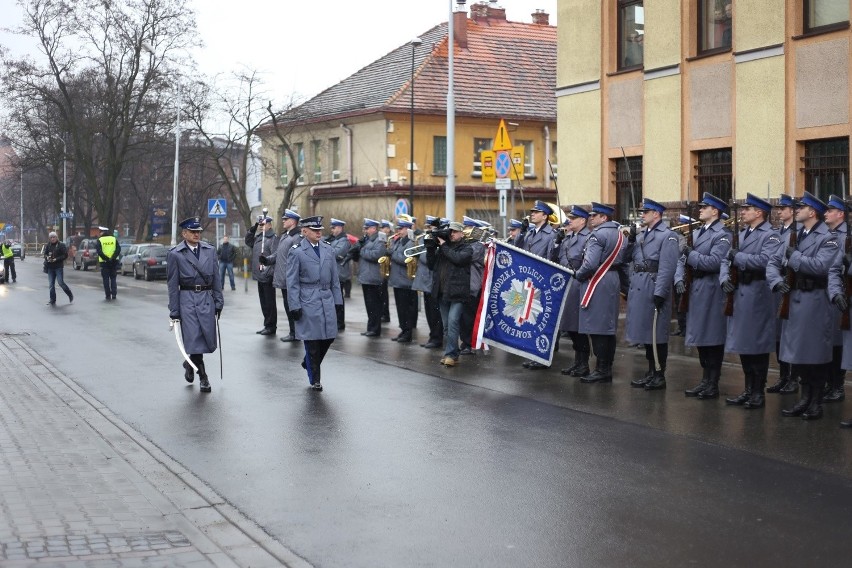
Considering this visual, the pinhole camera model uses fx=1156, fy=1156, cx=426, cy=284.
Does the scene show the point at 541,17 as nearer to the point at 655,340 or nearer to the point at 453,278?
the point at 453,278

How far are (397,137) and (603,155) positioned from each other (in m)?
25.8

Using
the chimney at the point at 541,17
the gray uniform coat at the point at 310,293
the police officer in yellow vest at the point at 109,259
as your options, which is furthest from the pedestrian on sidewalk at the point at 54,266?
the chimney at the point at 541,17

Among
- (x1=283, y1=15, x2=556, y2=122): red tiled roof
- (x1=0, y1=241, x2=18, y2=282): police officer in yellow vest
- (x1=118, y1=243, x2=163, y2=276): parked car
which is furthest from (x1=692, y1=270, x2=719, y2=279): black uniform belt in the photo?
(x1=118, y1=243, x2=163, y2=276): parked car

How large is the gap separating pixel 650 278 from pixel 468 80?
125 ft

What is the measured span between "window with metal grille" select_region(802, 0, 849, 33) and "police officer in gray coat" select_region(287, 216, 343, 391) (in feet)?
29.9

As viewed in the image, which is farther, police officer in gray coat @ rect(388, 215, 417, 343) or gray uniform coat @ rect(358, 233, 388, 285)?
gray uniform coat @ rect(358, 233, 388, 285)

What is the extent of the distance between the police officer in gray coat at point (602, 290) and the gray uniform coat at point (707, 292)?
1.32 meters

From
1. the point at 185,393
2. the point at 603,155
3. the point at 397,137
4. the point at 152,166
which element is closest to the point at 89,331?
the point at 185,393

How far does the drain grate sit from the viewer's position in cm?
597

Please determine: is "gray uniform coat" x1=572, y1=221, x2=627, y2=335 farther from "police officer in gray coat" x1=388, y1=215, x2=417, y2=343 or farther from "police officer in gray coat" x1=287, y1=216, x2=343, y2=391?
"police officer in gray coat" x1=388, y1=215, x2=417, y2=343

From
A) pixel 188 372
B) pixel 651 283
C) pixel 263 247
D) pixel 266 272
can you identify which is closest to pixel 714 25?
pixel 263 247

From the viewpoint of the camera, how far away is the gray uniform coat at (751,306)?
10.8 m

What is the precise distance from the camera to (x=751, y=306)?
35.6 feet

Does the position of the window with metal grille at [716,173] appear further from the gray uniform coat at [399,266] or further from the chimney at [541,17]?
the chimney at [541,17]
